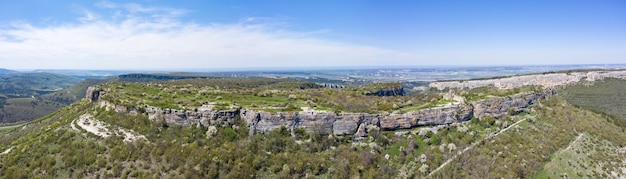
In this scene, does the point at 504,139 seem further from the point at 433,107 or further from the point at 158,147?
the point at 158,147

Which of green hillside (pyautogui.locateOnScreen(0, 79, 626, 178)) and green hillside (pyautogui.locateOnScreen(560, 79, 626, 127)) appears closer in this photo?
green hillside (pyautogui.locateOnScreen(0, 79, 626, 178))

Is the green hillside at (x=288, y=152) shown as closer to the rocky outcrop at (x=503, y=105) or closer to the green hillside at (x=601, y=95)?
the rocky outcrop at (x=503, y=105)

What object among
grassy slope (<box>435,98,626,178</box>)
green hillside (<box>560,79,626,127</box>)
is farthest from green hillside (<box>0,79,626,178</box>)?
green hillside (<box>560,79,626,127</box>)

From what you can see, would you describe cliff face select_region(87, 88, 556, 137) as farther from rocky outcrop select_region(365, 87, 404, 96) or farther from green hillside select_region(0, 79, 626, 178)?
rocky outcrop select_region(365, 87, 404, 96)

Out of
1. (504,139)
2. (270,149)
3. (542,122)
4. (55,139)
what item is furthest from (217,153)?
(542,122)

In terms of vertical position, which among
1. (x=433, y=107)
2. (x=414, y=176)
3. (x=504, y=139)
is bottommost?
(x=414, y=176)

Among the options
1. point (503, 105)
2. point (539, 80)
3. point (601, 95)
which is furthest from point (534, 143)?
point (539, 80)

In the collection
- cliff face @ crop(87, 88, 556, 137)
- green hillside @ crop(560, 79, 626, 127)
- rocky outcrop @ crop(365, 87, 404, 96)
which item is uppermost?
cliff face @ crop(87, 88, 556, 137)

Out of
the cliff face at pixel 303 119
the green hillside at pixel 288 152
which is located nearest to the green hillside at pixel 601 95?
the green hillside at pixel 288 152

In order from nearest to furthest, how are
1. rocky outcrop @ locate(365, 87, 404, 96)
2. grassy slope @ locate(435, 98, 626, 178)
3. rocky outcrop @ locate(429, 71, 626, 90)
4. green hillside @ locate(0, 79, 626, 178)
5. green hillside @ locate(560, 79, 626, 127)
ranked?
green hillside @ locate(0, 79, 626, 178) → grassy slope @ locate(435, 98, 626, 178) → rocky outcrop @ locate(365, 87, 404, 96) → green hillside @ locate(560, 79, 626, 127) → rocky outcrop @ locate(429, 71, 626, 90)
